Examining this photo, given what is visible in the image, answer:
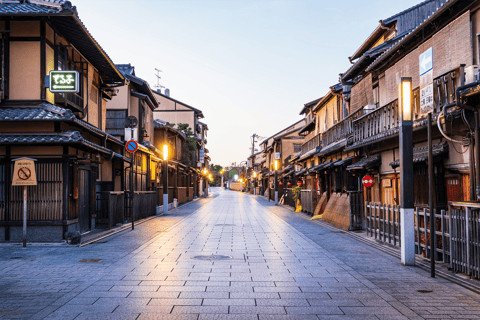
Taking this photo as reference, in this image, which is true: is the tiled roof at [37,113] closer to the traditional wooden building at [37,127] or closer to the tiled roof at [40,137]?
the traditional wooden building at [37,127]

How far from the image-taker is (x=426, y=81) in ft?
41.5

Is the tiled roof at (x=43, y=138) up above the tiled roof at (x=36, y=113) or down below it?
below

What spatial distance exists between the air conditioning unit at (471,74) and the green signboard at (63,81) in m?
11.5

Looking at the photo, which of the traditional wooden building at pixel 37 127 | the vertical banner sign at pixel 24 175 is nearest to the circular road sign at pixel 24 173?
the vertical banner sign at pixel 24 175

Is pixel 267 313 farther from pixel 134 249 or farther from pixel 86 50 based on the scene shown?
pixel 86 50

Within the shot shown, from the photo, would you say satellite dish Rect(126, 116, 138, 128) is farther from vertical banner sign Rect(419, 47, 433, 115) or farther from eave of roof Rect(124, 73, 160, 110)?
vertical banner sign Rect(419, 47, 433, 115)

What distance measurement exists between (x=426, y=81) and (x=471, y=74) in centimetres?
266

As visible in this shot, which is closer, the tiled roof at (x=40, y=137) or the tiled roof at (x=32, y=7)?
the tiled roof at (x=40, y=137)

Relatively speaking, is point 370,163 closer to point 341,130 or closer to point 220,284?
point 341,130

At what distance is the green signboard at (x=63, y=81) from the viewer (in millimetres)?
13438

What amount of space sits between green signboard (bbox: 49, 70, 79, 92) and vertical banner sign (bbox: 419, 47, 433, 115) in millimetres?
11001

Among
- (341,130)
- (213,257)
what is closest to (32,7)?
(213,257)

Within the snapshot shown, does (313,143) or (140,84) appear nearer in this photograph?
(140,84)

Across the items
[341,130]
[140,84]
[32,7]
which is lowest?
[341,130]
